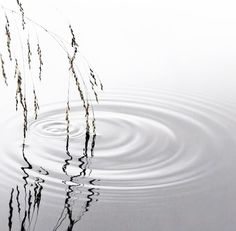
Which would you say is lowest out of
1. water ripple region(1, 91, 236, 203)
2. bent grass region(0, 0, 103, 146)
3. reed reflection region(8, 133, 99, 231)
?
reed reflection region(8, 133, 99, 231)

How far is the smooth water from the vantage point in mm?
3070

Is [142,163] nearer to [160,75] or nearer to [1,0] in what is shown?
[160,75]

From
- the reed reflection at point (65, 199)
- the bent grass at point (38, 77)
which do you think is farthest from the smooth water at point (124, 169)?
the bent grass at point (38, 77)

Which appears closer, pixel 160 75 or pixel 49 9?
pixel 160 75

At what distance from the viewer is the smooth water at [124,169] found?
3.07m

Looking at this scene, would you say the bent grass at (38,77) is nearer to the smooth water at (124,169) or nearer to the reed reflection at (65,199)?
the smooth water at (124,169)

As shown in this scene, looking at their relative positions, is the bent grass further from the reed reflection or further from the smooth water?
the reed reflection

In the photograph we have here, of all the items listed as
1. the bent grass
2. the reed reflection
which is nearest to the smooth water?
the reed reflection

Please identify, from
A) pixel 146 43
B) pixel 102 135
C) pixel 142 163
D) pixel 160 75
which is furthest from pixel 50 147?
pixel 146 43

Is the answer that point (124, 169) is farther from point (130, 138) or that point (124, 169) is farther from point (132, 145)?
point (130, 138)

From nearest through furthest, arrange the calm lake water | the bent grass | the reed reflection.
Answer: the bent grass, the reed reflection, the calm lake water

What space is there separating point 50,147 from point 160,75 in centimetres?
197

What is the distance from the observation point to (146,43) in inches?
249

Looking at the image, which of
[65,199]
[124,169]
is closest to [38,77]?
[124,169]
